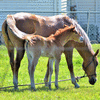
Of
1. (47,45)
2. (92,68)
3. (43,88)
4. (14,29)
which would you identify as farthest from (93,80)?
(14,29)

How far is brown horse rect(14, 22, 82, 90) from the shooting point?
19.4 ft

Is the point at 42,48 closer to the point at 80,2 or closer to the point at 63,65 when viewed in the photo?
the point at 63,65

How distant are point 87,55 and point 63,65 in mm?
3101

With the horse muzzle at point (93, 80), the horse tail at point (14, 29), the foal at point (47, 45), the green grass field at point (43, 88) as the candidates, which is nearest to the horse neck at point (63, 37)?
the foal at point (47, 45)

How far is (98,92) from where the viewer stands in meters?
6.12

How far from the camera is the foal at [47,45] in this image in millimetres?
5920

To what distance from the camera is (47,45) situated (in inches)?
242

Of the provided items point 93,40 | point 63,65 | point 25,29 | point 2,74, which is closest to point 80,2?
point 93,40

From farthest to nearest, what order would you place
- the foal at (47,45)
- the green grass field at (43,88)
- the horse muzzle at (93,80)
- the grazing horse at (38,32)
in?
the horse muzzle at (93,80) < the grazing horse at (38,32) < the foal at (47,45) < the green grass field at (43,88)

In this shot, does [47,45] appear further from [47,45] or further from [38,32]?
[38,32]

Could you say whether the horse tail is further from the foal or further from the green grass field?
the green grass field

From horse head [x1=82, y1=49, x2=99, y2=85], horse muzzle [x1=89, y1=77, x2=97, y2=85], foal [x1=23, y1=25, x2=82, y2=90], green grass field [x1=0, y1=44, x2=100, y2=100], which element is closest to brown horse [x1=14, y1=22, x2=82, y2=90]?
foal [x1=23, y1=25, x2=82, y2=90]

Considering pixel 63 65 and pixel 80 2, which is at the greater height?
pixel 80 2

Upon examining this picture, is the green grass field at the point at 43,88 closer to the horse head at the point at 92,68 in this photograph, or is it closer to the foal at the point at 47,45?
the horse head at the point at 92,68
